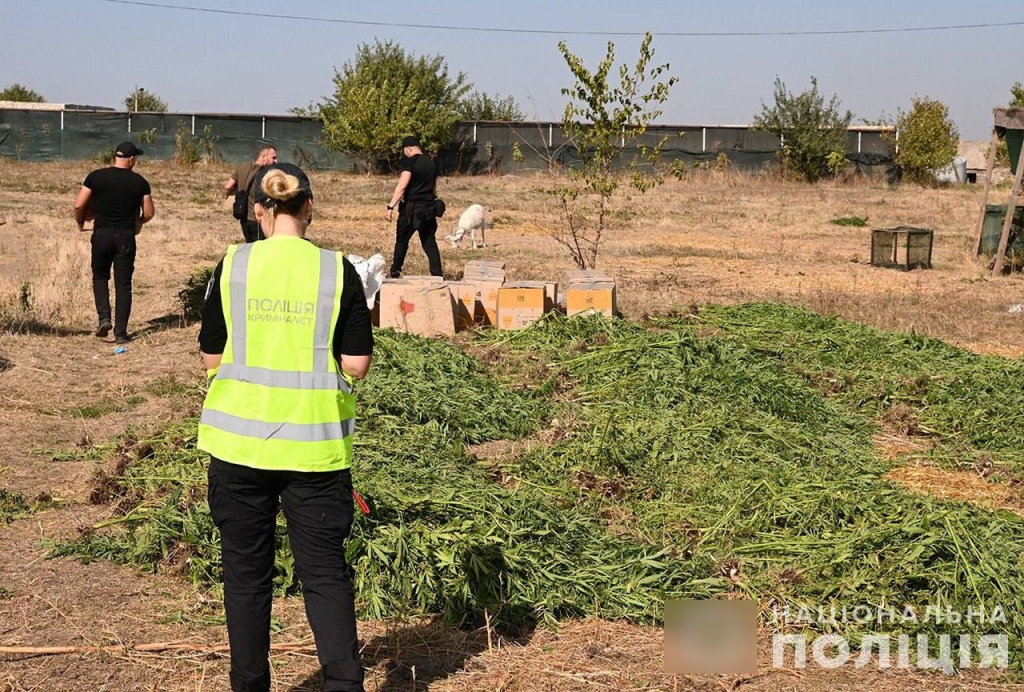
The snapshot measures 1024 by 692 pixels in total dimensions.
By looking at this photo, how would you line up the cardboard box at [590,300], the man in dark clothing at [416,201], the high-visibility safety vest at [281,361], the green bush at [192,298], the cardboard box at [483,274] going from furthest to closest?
the man in dark clothing at [416,201] → the green bush at [192,298] → the cardboard box at [483,274] → the cardboard box at [590,300] → the high-visibility safety vest at [281,361]

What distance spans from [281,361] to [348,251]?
13.8 metres

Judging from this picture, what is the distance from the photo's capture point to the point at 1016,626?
447 cm

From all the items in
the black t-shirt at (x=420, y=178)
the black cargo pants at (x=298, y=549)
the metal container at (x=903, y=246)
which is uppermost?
the black t-shirt at (x=420, y=178)

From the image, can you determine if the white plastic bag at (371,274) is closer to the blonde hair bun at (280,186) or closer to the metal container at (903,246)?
the blonde hair bun at (280,186)

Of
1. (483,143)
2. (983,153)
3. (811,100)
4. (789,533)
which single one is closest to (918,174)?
(811,100)

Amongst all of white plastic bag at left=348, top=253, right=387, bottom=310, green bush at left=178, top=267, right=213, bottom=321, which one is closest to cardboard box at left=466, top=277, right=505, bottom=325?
white plastic bag at left=348, top=253, right=387, bottom=310

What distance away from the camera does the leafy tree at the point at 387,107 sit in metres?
38.1

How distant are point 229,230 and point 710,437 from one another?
46.4ft

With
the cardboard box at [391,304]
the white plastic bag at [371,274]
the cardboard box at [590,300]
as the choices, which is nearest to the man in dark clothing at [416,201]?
the white plastic bag at [371,274]

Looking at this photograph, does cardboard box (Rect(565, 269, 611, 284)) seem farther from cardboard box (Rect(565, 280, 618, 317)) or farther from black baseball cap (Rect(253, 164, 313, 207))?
black baseball cap (Rect(253, 164, 313, 207))

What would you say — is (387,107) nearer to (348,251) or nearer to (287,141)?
(287,141)

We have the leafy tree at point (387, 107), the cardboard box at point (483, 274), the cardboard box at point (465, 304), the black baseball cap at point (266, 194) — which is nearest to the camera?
the black baseball cap at point (266, 194)

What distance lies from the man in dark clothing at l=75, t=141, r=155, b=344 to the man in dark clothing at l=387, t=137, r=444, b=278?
2.81 m

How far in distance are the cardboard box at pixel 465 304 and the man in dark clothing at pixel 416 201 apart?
1.64 m
